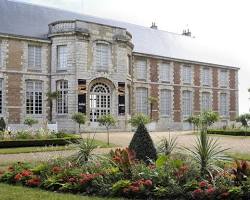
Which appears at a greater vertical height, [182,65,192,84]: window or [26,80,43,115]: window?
[182,65,192,84]: window

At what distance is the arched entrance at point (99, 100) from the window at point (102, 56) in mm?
1057

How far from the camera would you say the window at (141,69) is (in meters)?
29.6

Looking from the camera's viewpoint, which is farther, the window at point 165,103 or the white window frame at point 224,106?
the white window frame at point 224,106

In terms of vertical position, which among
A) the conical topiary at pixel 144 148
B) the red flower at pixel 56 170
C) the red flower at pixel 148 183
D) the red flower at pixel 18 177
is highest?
the conical topiary at pixel 144 148

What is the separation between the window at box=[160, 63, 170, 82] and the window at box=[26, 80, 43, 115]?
10.2 m

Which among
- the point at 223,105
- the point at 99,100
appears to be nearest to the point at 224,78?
the point at 223,105

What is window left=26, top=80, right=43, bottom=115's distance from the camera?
24520 millimetres

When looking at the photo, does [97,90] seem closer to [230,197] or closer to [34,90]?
[34,90]

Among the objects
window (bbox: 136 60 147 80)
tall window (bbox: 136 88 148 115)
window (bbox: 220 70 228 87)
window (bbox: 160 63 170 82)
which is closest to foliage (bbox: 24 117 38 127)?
tall window (bbox: 136 88 148 115)

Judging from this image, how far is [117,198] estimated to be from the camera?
6359mm

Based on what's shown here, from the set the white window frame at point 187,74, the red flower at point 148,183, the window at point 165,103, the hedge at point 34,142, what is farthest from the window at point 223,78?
the red flower at point 148,183

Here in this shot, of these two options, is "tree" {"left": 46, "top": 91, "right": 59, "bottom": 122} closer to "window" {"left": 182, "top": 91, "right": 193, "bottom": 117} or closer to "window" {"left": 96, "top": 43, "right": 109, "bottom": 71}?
"window" {"left": 96, "top": 43, "right": 109, "bottom": 71}

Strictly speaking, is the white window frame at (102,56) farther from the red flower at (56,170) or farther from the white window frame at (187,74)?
the red flower at (56,170)

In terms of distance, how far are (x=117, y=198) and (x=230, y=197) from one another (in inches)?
67.0
